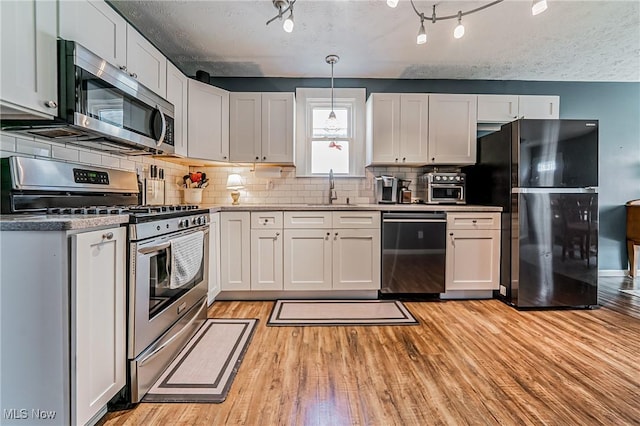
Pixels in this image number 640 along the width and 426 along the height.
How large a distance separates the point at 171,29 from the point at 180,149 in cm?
101

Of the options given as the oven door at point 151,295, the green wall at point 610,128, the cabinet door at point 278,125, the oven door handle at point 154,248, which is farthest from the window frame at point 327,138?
the oven door handle at point 154,248

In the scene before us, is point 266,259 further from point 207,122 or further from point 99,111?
point 99,111

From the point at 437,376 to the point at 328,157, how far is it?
8.52 feet

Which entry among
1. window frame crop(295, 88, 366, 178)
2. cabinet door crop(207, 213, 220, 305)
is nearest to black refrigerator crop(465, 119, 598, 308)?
window frame crop(295, 88, 366, 178)

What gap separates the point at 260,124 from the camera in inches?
130

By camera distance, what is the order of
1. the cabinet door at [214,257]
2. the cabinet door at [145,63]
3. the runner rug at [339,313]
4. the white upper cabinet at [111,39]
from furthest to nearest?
the cabinet door at [214,257] → the runner rug at [339,313] → the cabinet door at [145,63] → the white upper cabinet at [111,39]

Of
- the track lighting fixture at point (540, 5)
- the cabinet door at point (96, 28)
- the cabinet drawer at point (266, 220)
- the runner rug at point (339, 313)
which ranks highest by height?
the track lighting fixture at point (540, 5)

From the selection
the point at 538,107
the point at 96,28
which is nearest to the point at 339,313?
the point at 96,28

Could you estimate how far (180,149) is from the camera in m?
2.77

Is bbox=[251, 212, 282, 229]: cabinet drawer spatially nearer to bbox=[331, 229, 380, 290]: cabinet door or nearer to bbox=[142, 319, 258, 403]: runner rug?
bbox=[331, 229, 380, 290]: cabinet door

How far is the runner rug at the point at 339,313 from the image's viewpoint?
253cm

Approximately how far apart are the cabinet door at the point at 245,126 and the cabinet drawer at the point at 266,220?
2.30 ft

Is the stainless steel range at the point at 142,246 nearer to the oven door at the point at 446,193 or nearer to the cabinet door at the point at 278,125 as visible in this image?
the cabinet door at the point at 278,125

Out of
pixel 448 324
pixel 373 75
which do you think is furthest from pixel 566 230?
pixel 373 75
